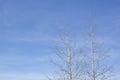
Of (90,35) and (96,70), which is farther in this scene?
(90,35)

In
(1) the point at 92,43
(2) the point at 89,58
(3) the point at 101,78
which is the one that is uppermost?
(1) the point at 92,43

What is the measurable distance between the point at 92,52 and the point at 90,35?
1577 millimetres

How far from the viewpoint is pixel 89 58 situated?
1788 centimetres

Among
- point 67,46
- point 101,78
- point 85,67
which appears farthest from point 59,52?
point 101,78

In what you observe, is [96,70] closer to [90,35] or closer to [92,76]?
[92,76]

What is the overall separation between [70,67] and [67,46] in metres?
1.73

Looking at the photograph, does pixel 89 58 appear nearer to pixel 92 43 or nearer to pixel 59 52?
pixel 92 43

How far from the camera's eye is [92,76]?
56.0ft

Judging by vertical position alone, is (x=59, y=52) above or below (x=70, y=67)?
above

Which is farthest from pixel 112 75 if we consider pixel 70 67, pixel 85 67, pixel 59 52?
pixel 59 52

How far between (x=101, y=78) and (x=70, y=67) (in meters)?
2.43

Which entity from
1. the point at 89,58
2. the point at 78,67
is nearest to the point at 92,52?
the point at 89,58

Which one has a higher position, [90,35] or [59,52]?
[90,35]

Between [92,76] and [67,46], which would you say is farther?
[67,46]
